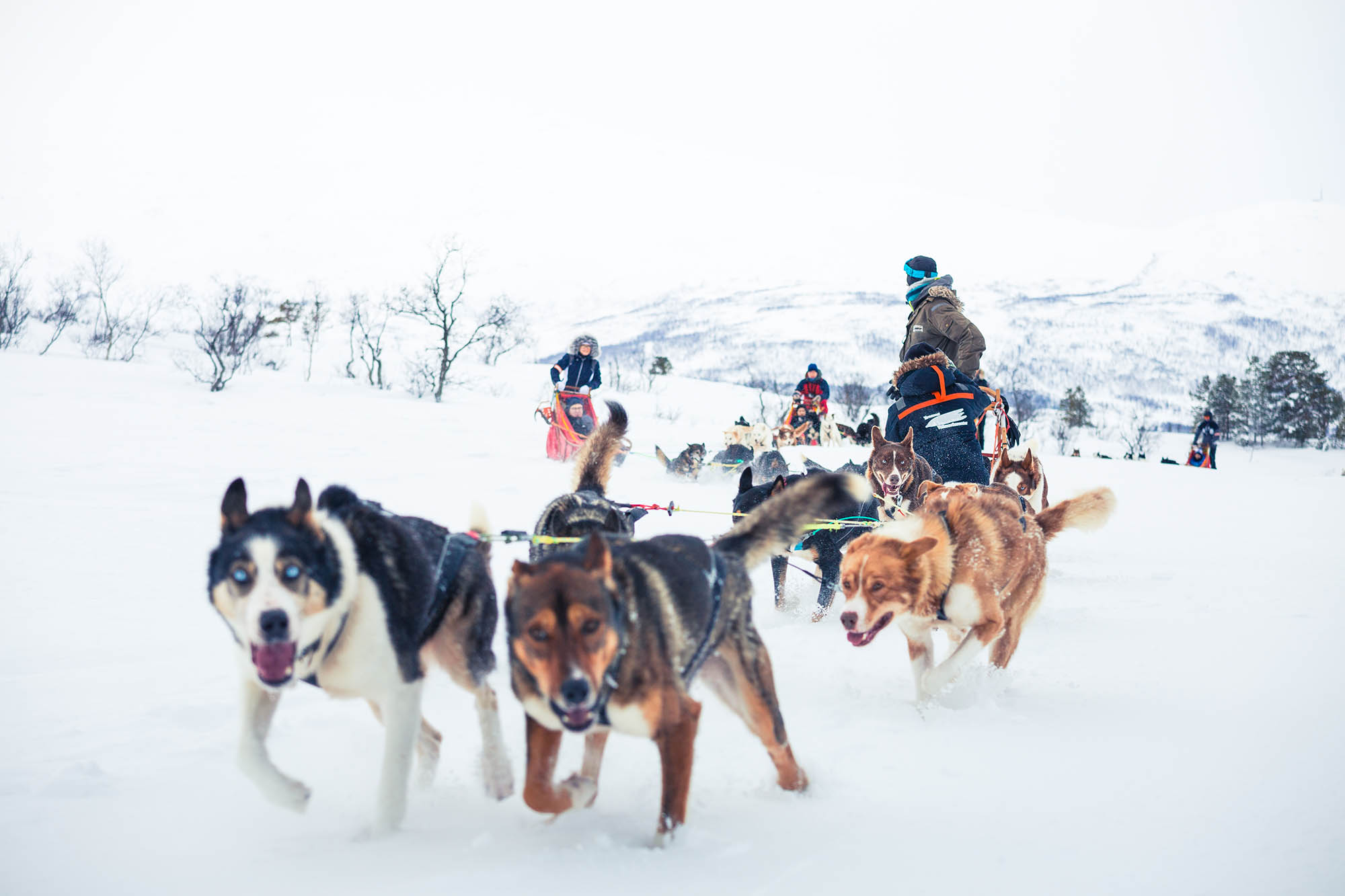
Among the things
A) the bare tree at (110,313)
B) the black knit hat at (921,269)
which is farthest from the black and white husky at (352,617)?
the bare tree at (110,313)

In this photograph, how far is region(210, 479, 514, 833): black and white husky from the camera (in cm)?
188

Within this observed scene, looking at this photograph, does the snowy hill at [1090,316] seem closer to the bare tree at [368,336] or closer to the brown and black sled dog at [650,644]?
the bare tree at [368,336]

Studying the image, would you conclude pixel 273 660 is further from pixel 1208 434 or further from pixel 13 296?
pixel 1208 434

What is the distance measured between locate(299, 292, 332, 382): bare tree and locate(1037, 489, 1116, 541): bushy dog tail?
888 inches

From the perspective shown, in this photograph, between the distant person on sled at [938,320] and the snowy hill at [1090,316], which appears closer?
the distant person on sled at [938,320]

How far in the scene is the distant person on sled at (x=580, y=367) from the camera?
38.2ft

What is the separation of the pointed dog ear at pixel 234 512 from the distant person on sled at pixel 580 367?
967cm

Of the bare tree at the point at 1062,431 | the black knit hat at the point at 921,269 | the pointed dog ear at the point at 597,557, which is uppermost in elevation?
Answer: the black knit hat at the point at 921,269

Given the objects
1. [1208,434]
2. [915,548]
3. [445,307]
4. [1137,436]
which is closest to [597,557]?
[915,548]

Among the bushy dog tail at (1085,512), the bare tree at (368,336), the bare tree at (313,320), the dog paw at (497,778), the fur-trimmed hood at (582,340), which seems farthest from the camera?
the bare tree at (313,320)

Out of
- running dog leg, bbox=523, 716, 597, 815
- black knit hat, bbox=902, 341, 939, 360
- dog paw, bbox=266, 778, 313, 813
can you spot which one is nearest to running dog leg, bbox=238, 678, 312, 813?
dog paw, bbox=266, 778, 313, 813

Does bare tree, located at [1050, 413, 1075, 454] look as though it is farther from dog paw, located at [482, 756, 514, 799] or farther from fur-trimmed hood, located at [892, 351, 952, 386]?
dog paw, located at [482, 756, 514, 799]

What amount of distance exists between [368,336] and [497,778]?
22.4 meters

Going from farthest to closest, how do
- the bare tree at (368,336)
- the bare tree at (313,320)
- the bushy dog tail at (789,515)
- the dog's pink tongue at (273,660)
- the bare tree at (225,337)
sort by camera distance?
the bare tree at (313,320) → the bare tree at (368,336) → the bare tree at (225,337) → the bushy dog tail at (789,515) → the dog's pink tongue at (273,660)
